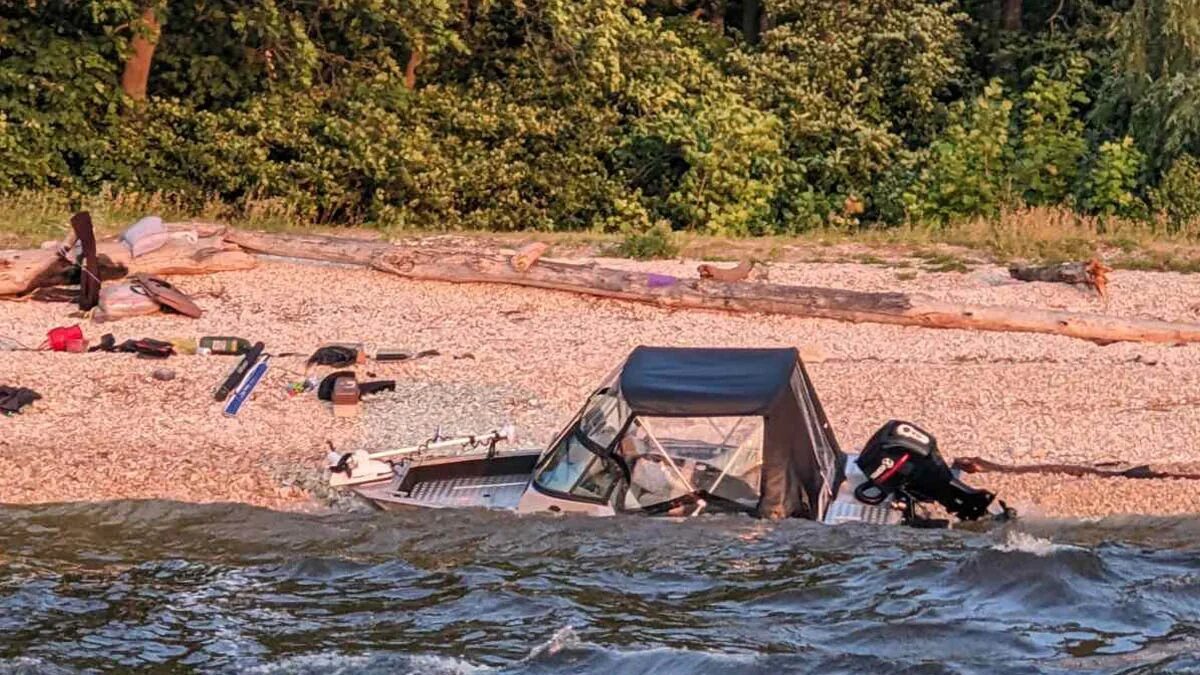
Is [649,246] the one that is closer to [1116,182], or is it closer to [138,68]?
[1116,182]

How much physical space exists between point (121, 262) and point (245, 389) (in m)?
3.60

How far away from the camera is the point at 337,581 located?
1075 cm

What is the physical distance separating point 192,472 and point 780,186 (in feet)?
46.5

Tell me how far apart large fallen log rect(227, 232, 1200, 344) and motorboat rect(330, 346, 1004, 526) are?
5034 mm

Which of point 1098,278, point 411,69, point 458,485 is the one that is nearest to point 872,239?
point 1098,278

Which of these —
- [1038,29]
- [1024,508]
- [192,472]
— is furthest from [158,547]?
[1038,29]

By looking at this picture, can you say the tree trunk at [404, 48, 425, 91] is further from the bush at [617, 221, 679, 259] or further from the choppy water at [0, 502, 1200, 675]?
the choppy water at [0, 502, 1200, 675]

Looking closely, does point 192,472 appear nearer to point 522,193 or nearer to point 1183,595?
point 1183,595

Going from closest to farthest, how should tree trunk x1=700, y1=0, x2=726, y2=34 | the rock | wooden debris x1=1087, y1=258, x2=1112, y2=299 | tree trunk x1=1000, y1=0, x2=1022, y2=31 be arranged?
the rock < wooden debris x1=1087, y1=258, x2=1112, y2=299 < tree trunk x1=1000, y1=0, x2=1022, y2=31 < tree trunk x1=700, y1=0, x2=726, y2=34

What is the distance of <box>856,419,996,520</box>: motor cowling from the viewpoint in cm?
1082

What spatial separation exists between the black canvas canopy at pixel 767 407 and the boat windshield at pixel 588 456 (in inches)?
6.8

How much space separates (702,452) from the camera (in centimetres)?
1054

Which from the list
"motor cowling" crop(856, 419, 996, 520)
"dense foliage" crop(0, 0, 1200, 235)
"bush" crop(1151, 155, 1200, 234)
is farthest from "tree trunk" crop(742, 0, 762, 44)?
"motor cowling" crop(856, 419, 996, 520)

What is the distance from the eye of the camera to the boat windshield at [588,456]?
10617 millimetres
